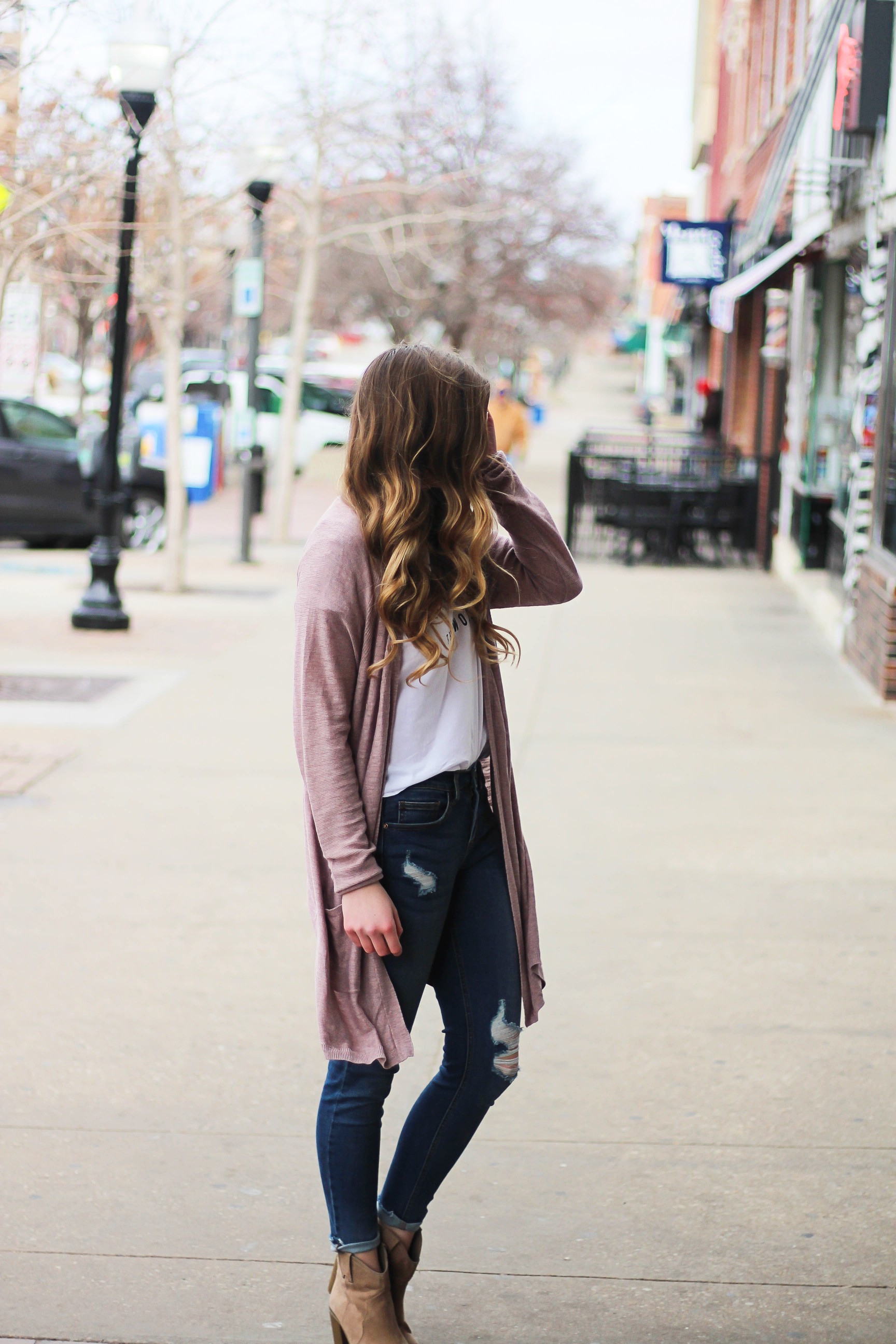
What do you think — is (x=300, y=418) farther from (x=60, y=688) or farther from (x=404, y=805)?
(x=404, y=805)

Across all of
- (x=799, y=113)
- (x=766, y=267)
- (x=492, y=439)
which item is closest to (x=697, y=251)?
(x=766, y=267)

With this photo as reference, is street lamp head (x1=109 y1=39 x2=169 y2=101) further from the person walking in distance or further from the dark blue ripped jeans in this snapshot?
the dark blue ripped jeans

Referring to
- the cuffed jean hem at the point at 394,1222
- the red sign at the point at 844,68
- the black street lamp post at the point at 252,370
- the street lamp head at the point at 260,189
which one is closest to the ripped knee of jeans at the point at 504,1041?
the cuffed jean hem at the point at 394,1222

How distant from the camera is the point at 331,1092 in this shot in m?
2.75

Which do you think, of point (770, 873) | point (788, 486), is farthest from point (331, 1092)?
point (788, 486)

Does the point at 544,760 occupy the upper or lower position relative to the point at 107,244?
lower

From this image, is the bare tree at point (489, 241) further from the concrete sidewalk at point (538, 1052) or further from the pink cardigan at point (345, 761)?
the pink cardigan at point (345, 761)

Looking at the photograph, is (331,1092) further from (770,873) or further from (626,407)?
(626,407)

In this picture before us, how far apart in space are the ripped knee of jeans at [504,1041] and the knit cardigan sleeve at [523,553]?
2.34 feet

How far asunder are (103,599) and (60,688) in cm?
215

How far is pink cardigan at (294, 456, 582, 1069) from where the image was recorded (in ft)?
8.59

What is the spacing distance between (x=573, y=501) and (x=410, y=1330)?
1414 cm

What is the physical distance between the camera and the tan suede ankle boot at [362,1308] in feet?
8.98

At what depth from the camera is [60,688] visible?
29.9ft
